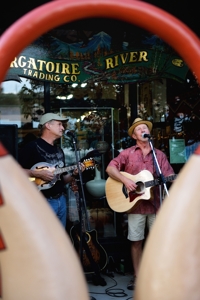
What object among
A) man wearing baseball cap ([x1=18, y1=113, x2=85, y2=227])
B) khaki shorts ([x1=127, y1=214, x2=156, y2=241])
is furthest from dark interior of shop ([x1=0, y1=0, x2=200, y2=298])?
man wearing baseball cap ([x1=18, y1=113, x2=85, y2=227])

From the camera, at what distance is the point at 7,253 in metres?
1.29

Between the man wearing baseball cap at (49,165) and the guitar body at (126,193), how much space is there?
423 mm

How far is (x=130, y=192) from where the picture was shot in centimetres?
414

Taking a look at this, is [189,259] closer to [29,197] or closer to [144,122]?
[29,197]

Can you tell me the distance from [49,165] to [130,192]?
92cm

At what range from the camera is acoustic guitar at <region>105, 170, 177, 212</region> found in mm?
4031

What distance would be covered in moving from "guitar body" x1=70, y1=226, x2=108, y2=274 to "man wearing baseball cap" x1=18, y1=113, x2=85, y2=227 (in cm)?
34

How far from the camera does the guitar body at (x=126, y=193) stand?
4059mm

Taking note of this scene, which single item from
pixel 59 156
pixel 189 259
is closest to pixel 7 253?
pixel 189 259

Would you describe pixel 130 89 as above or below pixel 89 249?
above

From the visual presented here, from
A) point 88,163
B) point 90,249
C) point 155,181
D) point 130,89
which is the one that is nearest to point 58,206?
point 88,163

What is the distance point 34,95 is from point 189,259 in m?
4.67

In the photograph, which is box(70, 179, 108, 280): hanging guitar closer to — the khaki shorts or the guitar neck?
the khaki shorts

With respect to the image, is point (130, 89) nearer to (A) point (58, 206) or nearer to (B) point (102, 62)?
(B) point (102, 62)
